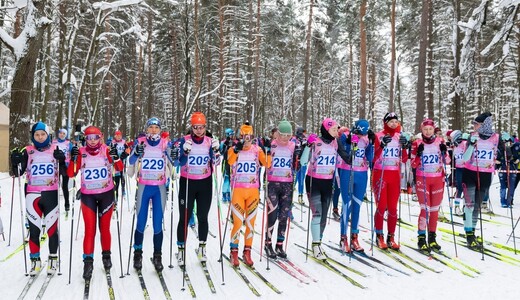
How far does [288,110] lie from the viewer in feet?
130

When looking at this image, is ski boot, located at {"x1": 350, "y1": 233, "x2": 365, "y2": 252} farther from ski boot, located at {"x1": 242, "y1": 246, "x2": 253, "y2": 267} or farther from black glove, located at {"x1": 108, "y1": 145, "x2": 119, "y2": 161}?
black glove, located at {"x1": 108, "y1": 145, "x2": 119, "y2": 161}

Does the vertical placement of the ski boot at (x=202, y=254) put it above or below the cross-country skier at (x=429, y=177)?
below

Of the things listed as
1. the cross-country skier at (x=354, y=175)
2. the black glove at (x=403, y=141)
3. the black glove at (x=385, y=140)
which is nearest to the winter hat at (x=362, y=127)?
the cross-country skier at (x=354, y=175)

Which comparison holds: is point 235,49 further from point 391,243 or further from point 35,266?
point 35,266

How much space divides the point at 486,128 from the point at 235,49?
16.6 m

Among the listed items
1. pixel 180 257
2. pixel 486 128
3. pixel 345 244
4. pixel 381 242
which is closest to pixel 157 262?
pixel 180 257

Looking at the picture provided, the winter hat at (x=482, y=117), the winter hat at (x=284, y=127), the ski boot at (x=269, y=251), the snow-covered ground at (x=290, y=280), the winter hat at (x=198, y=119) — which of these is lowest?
the snow-covered ground at (x=290, y=280)

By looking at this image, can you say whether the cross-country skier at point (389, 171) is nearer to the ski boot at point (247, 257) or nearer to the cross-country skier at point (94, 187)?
the ski boot at point (247, 257)

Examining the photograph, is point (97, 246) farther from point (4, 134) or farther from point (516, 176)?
point (4, 134)

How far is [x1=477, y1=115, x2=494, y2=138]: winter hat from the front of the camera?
690 centimetres

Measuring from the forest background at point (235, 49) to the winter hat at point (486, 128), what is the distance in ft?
8.60

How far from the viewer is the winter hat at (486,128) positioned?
6900 mm

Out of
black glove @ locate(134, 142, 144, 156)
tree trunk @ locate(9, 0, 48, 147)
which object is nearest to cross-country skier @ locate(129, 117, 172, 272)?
black glove @ locate(134, 142, 144, 156)

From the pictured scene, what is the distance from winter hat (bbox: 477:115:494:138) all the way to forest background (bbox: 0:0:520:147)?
2621mm
